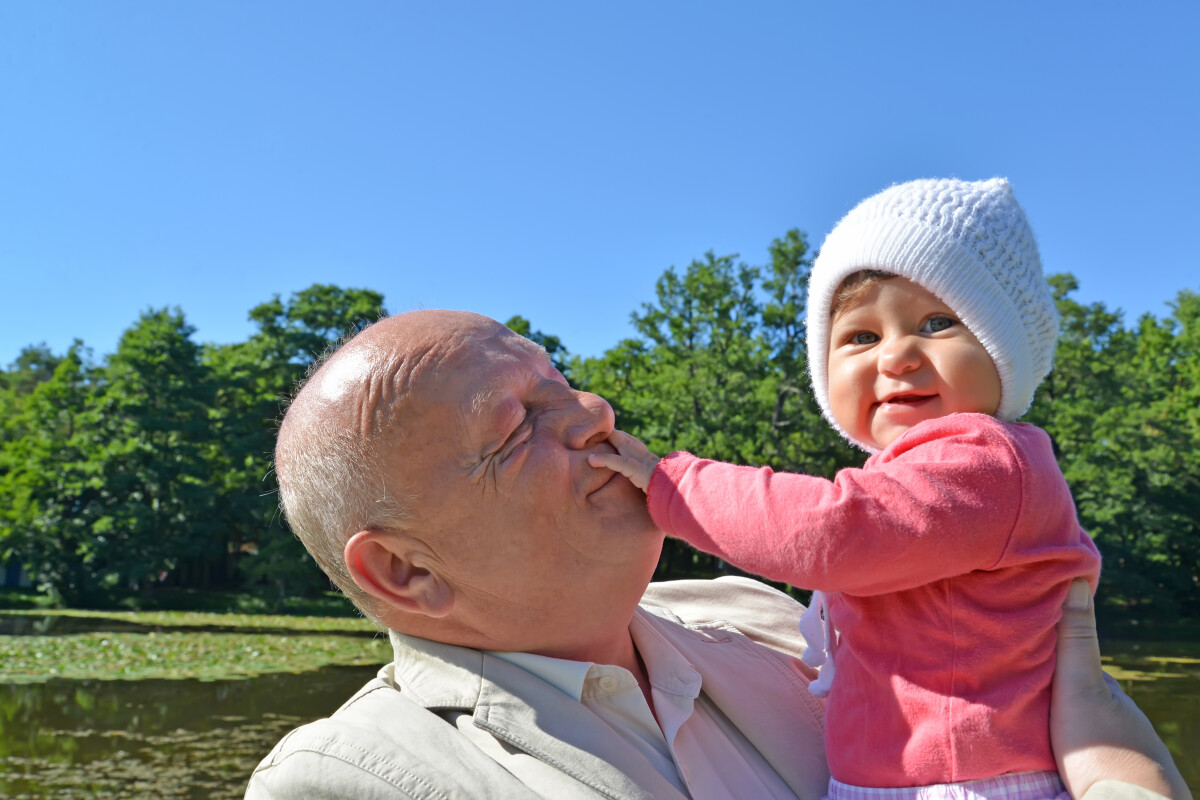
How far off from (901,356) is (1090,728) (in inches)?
26.9

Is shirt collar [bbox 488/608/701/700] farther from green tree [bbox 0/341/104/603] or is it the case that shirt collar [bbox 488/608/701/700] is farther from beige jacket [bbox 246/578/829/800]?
green tree [bbox 0/341/104/603]

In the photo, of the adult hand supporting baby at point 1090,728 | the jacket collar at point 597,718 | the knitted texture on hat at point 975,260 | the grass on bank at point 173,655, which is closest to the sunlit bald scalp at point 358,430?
the jacket collar at point 597,718

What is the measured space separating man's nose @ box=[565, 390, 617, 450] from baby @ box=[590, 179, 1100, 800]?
75mm

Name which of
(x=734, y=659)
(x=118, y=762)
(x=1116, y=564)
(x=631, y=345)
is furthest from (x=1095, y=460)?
(x=734, y=659)

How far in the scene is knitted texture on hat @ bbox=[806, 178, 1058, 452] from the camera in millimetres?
1649

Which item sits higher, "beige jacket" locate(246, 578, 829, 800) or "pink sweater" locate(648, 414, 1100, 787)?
"pink sweater" locate(648, 414, 1100, 787)

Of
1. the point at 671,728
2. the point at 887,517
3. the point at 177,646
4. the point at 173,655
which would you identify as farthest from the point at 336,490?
the point at 177,646

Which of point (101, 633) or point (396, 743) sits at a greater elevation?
point (396, 743)

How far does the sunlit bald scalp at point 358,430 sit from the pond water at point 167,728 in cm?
756

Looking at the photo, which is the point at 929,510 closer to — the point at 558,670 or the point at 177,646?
the point at 558,670

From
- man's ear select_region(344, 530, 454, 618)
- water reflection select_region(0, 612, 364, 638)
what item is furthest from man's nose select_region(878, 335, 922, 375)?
water reflection select_region(0, 612, 364, 638)

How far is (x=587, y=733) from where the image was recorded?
172cm

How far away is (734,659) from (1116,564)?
25327 millimetres

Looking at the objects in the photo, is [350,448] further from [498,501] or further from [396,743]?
[396,743]
